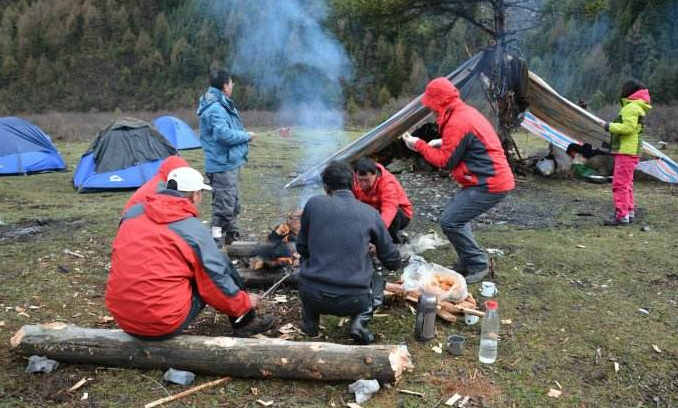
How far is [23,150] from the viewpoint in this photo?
36.0 feet

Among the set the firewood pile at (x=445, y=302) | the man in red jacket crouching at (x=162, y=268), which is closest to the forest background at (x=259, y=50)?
the firewood pile at (x=445, y=302)

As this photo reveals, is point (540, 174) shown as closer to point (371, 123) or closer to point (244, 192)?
point (244, 192)

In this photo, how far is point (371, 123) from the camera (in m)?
17.8

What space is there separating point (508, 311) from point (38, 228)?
18.7 feet

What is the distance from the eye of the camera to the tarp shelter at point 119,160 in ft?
30.6

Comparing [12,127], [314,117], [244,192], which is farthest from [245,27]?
[244,192]

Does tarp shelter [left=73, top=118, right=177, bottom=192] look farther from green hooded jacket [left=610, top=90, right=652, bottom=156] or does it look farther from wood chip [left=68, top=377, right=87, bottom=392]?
green hooded jacket [left=610, top=90, right=652, bottom=156]

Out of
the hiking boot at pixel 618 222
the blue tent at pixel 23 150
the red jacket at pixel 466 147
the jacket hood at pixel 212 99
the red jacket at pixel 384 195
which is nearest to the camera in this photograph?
the red jacket at pixel 466 147

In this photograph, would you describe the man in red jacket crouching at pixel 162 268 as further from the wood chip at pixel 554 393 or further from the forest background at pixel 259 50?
the forest background at pixel 259 50

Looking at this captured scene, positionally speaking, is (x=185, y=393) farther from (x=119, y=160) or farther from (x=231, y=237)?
(x=119, y=160)

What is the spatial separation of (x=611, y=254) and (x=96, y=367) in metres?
4.84

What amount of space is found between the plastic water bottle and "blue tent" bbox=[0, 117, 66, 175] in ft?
34.6

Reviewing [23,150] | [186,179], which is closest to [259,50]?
[23,150]

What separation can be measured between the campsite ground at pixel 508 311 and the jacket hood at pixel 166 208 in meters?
0.99
